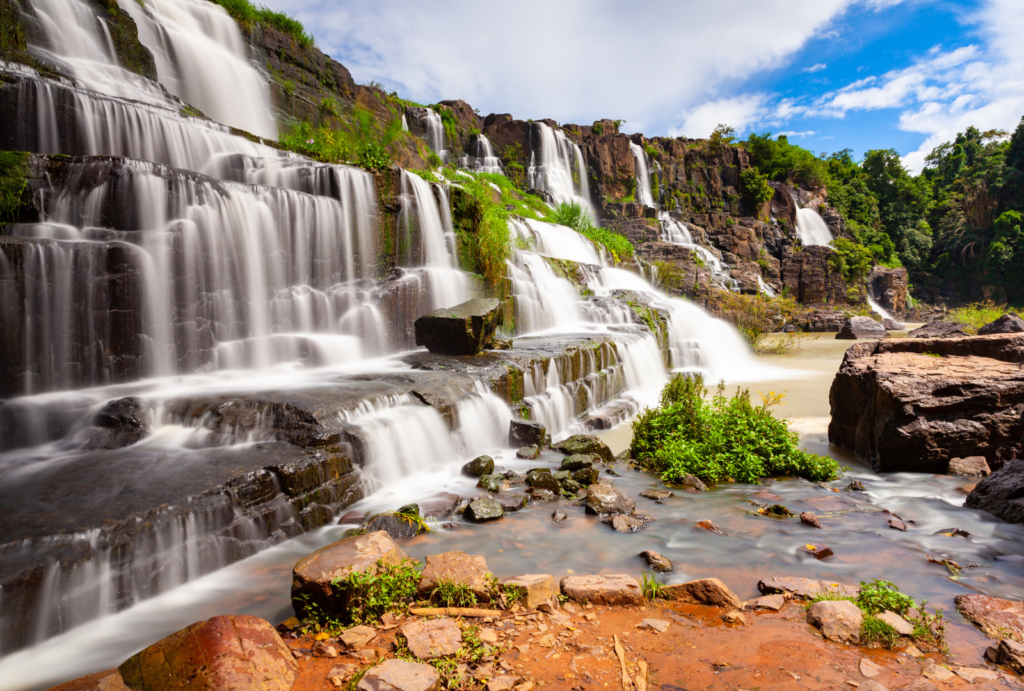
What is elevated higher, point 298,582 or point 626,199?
point 626,199

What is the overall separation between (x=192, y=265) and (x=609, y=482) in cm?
599

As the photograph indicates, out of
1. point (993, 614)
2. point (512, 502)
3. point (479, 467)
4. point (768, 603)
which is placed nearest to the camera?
point (993, 614)

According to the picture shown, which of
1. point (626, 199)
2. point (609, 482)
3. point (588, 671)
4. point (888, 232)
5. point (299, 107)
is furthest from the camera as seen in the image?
point (888, 232)

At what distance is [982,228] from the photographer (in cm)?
3706

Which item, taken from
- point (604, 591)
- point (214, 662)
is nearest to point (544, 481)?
point (604, 591)

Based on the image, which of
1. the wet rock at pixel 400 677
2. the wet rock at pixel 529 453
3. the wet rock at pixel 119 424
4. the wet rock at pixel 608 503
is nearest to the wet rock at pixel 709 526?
the wet rock at pixel 608 503

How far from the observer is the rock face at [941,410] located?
480cm

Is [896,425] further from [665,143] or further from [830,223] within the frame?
[830,223]

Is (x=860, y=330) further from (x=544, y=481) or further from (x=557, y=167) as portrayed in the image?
(x=544, y=481)

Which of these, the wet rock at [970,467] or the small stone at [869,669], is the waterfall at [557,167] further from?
the small stone at [869,669]

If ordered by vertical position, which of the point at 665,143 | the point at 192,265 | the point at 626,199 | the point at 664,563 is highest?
the point at 665,143

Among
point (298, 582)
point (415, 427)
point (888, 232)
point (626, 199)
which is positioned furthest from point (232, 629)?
point (888, 232)

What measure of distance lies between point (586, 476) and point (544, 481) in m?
0.47

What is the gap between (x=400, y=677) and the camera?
79.9 inches
